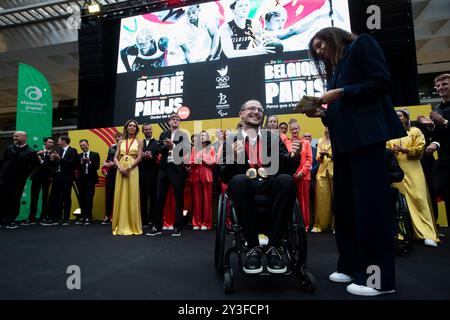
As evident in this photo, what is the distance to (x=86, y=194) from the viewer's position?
5613 millimetres

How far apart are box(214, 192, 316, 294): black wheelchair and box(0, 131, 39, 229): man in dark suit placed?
15.6ft

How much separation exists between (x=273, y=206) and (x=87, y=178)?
4.82 meters

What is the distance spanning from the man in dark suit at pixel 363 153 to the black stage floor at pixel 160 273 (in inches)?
6.4

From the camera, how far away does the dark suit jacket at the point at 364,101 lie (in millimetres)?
1586

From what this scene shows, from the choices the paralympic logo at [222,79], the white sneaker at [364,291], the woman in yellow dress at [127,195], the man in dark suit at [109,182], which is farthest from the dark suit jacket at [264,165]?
the paralympic logo at [222,79]

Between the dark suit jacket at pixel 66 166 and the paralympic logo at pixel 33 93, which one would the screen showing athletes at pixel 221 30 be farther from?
the dark suit jacket at pixel 66 166

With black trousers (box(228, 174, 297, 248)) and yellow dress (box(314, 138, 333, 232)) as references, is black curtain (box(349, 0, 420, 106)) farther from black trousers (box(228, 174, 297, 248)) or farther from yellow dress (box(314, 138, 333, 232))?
Answer: black trousers (box(228, 174, 297, 248))

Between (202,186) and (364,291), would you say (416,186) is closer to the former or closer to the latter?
(364,291)

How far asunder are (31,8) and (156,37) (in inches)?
178

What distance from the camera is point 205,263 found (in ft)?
7.64

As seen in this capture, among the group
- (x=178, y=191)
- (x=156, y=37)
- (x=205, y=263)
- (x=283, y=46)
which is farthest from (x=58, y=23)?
(x=205, y=263)

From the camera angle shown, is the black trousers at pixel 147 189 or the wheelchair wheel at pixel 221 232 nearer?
the wheelchair wheel at pixel 221 232
